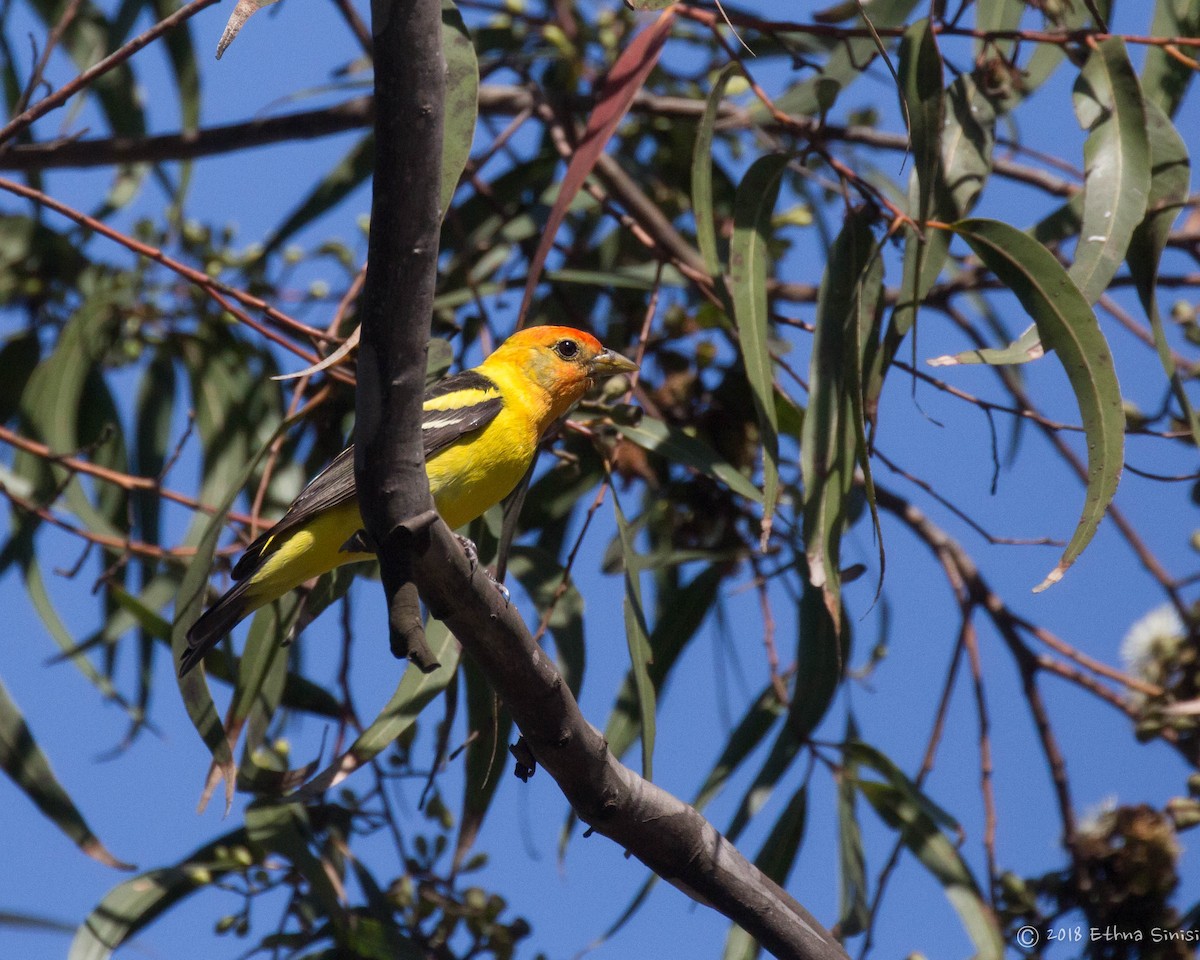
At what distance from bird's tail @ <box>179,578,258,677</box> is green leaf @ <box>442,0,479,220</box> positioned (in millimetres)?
1226

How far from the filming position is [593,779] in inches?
99.3

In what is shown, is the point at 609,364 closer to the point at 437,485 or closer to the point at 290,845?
the point at 437,485

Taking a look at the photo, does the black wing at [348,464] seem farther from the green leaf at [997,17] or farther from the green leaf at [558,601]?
the green leaf at [997,17]

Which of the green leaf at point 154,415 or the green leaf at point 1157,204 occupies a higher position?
the green leaf at point 154,415

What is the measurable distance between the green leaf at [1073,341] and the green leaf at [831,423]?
1.13ft

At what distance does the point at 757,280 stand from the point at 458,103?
1078 mm

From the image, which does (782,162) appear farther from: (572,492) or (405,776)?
(405,776)

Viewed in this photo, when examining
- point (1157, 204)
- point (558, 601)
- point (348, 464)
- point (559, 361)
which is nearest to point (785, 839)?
point (558, 601)

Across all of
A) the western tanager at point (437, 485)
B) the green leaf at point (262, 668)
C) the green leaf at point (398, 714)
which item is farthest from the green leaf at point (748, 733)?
the green leaf at point (262, 668)

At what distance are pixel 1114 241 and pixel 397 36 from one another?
2.09 meters

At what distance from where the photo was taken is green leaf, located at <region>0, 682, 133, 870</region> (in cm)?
377

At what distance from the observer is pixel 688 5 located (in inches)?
169

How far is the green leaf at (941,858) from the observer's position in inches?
144

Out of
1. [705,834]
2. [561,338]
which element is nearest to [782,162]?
[561,338]
